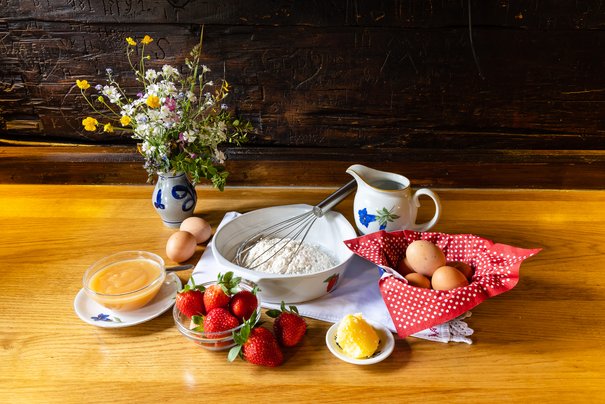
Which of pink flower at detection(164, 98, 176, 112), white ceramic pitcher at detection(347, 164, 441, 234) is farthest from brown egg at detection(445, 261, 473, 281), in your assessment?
pink flower at detection(164, 98, 176, 112)

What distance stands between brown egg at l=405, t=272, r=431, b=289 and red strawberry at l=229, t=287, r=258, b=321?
0.84 ft

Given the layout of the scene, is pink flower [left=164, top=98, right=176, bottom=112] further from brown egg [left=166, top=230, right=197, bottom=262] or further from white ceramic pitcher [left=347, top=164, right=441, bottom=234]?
white ceramic pitcher [left=347, top=164, right=441, bottom=234]

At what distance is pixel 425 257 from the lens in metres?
0.84

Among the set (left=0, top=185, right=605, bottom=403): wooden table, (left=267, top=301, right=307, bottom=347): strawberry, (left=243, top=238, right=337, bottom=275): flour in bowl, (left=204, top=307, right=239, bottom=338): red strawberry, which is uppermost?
(left=243, top=238, right=337, bottom=275): flour in bowl

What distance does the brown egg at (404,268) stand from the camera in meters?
0.87

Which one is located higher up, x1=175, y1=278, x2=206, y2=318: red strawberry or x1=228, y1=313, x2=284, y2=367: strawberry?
x1=175, y1=278, x2=206, y2=318: red strawberry

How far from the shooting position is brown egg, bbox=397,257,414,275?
2.84 feet

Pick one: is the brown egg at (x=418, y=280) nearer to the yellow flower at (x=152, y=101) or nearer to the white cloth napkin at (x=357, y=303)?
the white cloth napkin at (x=357, y=303)

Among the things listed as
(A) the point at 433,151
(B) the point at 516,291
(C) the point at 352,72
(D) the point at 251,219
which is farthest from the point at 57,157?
(B) the point at 516,291

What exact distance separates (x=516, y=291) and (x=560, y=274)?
114 millimetres

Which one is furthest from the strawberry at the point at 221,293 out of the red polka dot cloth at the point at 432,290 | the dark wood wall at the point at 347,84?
the dark wood wall at the point at 347,84

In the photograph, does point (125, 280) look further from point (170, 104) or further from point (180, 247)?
point (170, 104)


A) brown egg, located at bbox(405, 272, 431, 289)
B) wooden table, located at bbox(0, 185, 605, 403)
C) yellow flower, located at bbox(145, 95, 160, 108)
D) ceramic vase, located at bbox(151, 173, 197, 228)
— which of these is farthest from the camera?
ceramic vase, located at bbox(151, 173, 197, 228)

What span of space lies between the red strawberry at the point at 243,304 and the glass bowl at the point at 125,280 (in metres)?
0.16
